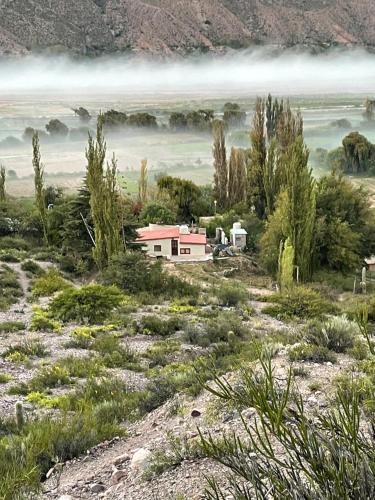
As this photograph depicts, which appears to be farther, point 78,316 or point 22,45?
point 22,45

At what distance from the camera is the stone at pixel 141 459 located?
689 cm

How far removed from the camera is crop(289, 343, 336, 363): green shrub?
9859 mm

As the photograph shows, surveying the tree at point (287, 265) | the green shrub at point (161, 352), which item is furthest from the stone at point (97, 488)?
the tree at point (287, 265)

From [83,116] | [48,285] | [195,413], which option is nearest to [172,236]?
[48,285]

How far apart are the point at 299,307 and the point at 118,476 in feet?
43.1

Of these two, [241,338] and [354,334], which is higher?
[354,334]

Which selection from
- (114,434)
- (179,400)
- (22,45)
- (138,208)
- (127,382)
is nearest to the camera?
(114,434)

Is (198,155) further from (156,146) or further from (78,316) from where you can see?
(78,316)

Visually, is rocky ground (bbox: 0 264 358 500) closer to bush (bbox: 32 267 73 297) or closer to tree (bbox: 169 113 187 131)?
bush (bbox: 32 267 73 297)

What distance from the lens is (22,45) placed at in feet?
484

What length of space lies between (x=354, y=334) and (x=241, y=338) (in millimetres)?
3249

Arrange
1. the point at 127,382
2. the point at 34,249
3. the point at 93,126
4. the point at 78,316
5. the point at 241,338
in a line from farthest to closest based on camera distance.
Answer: the point at 93,126 < the point at 34,249 < the point at 78,316 < the point at 241,338 < the point at 127,382

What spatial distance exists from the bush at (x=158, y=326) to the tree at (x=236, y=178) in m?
28.9

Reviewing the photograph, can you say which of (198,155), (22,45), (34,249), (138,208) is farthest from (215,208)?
(22,45)
